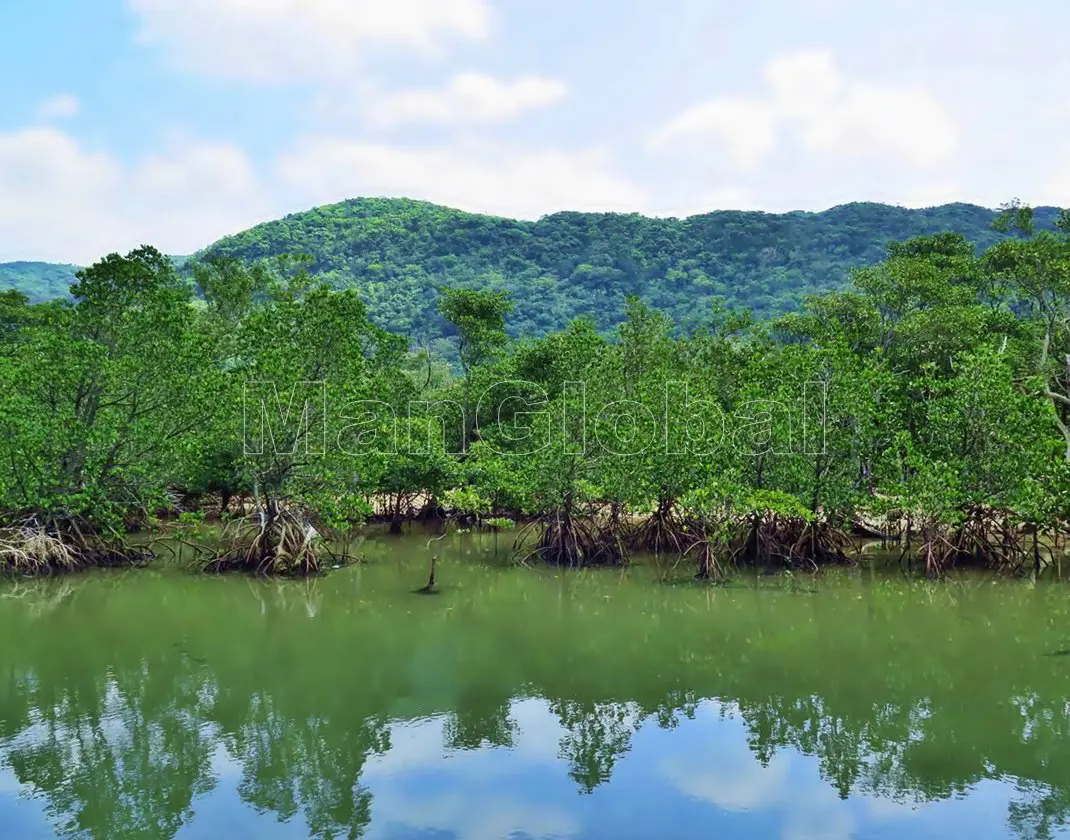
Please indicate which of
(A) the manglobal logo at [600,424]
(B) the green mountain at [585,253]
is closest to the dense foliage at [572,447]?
(A) the manglobal logo at [600,424]

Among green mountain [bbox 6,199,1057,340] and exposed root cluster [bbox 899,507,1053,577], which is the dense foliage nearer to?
exposed root cluster [bbox 899,507,1053,577]

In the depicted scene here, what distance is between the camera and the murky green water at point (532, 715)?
6125mm

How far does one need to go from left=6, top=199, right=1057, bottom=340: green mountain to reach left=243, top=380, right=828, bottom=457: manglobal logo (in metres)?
44.6

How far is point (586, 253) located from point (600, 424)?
59672 millimetres

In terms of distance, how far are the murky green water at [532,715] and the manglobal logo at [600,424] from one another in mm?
3067

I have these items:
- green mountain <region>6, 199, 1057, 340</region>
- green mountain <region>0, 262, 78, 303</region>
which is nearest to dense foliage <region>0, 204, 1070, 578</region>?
green mountain <region>6, 199, 1057, 340</region>

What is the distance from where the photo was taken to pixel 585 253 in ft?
240

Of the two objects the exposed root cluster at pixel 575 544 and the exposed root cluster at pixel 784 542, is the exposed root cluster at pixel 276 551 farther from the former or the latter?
the exposed root cluster at pixel 784 542

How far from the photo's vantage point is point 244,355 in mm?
16250

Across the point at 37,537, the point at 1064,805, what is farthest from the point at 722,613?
the point at 37,537

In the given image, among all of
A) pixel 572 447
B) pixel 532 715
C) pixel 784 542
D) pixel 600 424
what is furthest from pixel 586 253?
pixel 532 715

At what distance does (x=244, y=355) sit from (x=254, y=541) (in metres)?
3.78

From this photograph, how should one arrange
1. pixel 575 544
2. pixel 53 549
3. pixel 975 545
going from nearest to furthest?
pixel 53 549, pixel 975 545, pixel 575 544

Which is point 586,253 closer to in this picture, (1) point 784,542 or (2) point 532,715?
(1) point 784,542
